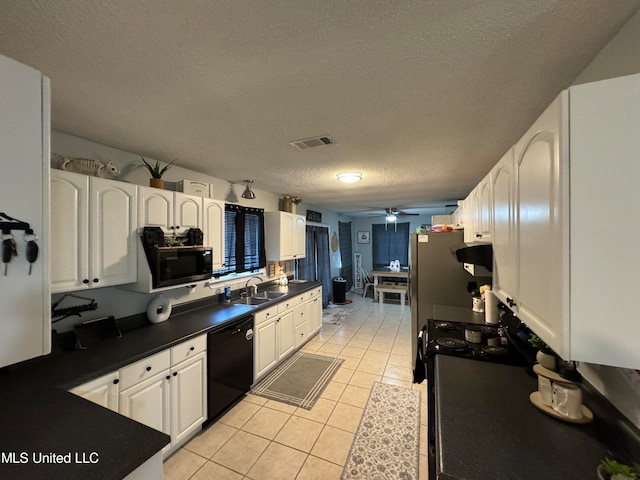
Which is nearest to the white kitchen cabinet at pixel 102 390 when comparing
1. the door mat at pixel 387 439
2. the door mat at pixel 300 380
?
the door mat at pixel 300 380

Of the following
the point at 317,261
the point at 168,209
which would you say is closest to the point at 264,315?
the point at 168,209

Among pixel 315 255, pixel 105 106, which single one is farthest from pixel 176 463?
pixel 315 255

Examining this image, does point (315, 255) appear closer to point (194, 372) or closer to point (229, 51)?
point (194, 372)

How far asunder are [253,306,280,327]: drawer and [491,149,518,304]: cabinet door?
7.44 feet

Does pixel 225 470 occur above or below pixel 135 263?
below

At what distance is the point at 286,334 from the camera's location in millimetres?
3404

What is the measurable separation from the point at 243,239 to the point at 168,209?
129 centimetres

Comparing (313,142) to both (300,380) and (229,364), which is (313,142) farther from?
(300,380)

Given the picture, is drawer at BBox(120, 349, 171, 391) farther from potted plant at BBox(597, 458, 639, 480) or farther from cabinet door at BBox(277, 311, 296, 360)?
potted plant at BBox(597, 458, 639, 480)

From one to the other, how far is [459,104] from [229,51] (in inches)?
49.6

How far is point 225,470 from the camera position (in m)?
1.79

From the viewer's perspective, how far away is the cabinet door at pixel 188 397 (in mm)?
1901

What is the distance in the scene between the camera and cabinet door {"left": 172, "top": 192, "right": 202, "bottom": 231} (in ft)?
7.54

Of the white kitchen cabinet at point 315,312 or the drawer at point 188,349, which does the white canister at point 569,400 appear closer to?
the drawer at point 188,349
